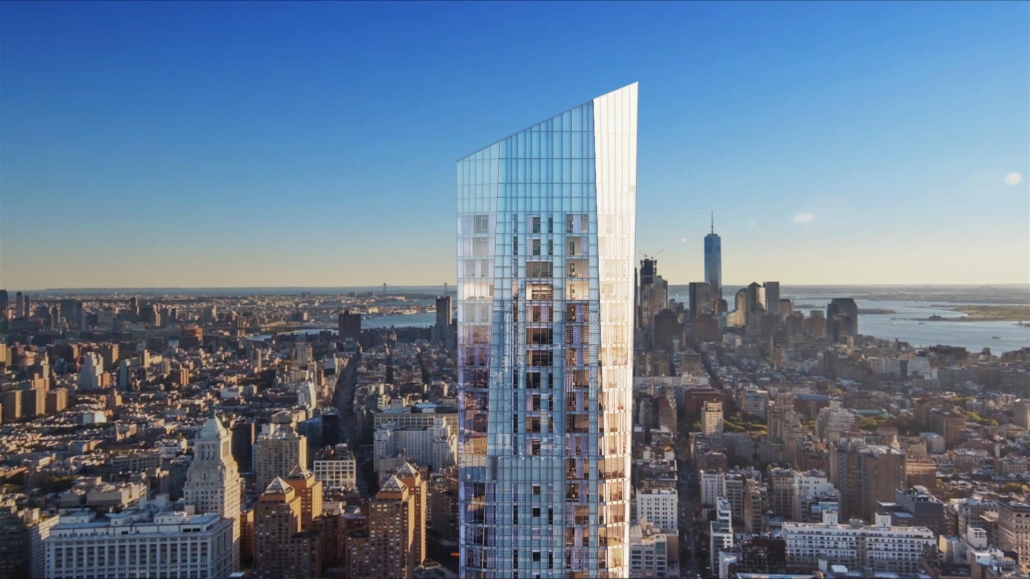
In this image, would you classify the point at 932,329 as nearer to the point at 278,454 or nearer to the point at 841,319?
the point at 841,319

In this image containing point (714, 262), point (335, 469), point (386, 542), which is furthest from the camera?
point (714, 262)

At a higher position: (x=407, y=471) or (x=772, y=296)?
(x=772, y=296)

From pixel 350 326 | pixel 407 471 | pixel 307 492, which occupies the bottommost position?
pixel 307 492

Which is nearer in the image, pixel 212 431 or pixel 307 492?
pixel 307 492

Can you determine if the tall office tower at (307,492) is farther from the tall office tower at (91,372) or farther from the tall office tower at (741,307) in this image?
the tall office tower at (741,307)

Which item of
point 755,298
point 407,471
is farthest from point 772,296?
point 407,471
